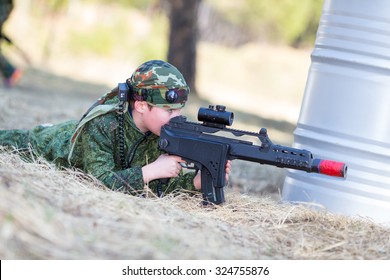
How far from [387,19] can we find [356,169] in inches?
39.2

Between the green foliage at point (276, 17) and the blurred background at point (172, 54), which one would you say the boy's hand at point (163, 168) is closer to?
the blurred background at point (172, 54)

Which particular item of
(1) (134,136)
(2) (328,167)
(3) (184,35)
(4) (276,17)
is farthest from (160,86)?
(4) (276,17)

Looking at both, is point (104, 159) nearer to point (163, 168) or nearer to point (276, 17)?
point (163, 168)

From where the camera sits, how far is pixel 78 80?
15344 millimetres

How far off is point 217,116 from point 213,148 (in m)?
0.19

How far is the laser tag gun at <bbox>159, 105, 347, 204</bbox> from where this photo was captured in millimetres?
4055

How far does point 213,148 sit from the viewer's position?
13.8 ft

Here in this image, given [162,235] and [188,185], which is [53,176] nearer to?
[188,185]

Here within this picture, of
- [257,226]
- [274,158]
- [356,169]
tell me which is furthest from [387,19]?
[257,226]

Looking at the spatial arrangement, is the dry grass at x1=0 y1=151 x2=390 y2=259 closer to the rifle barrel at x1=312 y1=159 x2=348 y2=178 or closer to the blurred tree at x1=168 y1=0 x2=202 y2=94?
the rifle barrel at x1=312 y1=159 x2=348 y2=178

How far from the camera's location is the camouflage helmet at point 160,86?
4387 mm

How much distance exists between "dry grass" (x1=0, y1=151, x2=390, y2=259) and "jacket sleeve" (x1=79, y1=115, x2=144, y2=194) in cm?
8

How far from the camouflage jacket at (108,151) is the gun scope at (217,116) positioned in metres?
0.53

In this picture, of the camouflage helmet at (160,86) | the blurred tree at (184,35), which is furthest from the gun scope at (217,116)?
the blurred tree at (184,35)
